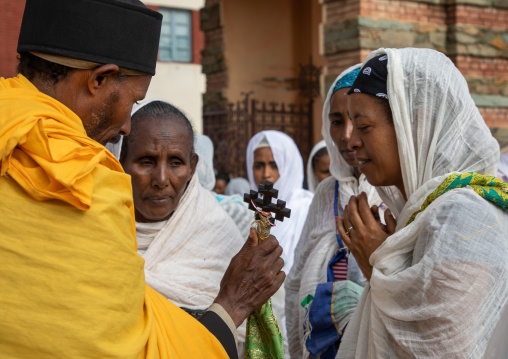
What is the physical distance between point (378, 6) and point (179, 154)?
20.9 feet

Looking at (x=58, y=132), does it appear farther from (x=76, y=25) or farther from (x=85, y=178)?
(x=76, y=25)

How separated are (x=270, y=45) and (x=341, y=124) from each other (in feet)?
30.7

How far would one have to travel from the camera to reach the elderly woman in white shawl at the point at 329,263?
2.91 metres

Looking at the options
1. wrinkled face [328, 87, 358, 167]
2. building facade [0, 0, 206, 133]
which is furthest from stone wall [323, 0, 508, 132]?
building facade [0, 0, 206, 133]

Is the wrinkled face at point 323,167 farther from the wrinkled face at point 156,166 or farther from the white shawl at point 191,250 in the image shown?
the wrinkled face at point 156,166

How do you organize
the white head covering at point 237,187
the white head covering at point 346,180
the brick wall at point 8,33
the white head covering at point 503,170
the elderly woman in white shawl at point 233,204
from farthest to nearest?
the brick wall at point 8,33 < the white head covering at point 237,187 < the white head covering at point 503,170 < the elderly woman in white shawl at point 233,204 < the white head covering at point 346,180

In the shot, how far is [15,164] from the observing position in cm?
165

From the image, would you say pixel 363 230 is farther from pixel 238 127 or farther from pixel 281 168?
pixel 238 127

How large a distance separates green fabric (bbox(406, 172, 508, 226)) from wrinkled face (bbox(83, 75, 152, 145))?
1096 mm

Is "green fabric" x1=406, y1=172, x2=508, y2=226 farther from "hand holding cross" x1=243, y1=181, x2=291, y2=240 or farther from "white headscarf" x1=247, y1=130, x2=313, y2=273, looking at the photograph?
"white headscarf" x1=247, y1=130, x2=313, y2=273

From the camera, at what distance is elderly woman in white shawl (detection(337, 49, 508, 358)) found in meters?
2.01

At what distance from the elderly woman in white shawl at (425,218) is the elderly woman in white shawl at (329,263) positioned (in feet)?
1.24

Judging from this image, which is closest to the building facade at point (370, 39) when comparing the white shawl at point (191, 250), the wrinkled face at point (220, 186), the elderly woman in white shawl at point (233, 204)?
the wrinkled face at point (220, 186)

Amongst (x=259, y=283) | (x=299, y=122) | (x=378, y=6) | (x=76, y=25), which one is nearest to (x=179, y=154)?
(x=259, y=283)
